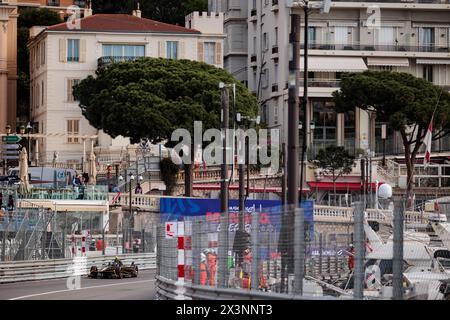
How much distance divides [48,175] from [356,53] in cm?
2605

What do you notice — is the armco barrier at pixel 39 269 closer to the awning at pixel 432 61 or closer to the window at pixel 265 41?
the awning at pixel 432 61

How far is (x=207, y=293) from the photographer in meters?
26.3

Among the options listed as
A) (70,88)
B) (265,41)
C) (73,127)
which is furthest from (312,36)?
(73,127)

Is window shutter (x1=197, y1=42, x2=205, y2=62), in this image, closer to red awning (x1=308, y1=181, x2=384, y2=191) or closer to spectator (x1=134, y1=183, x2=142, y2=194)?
red awning (x1=308, y1=181, x2=384, y2=191)

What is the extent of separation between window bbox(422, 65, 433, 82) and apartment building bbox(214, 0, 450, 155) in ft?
0.23

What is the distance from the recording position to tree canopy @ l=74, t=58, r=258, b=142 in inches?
3703

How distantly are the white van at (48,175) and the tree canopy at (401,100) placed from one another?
18973mm

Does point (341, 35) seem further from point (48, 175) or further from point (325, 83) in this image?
point (48, 175)

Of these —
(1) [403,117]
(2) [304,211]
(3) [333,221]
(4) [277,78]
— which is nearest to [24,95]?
(4) [277,78]

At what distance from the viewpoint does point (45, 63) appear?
4476 inches

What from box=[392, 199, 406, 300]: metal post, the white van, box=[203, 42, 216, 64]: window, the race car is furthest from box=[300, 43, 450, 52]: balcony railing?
box=[392, 199, 406, 300]: metal post

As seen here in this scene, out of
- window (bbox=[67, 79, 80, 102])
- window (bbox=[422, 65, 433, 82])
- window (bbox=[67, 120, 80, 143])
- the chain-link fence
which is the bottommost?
the chain-link fence

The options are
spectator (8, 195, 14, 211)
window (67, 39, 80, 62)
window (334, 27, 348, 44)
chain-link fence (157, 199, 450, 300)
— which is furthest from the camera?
window (67, 39, 80, 62)

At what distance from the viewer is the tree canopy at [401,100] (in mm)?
99938
